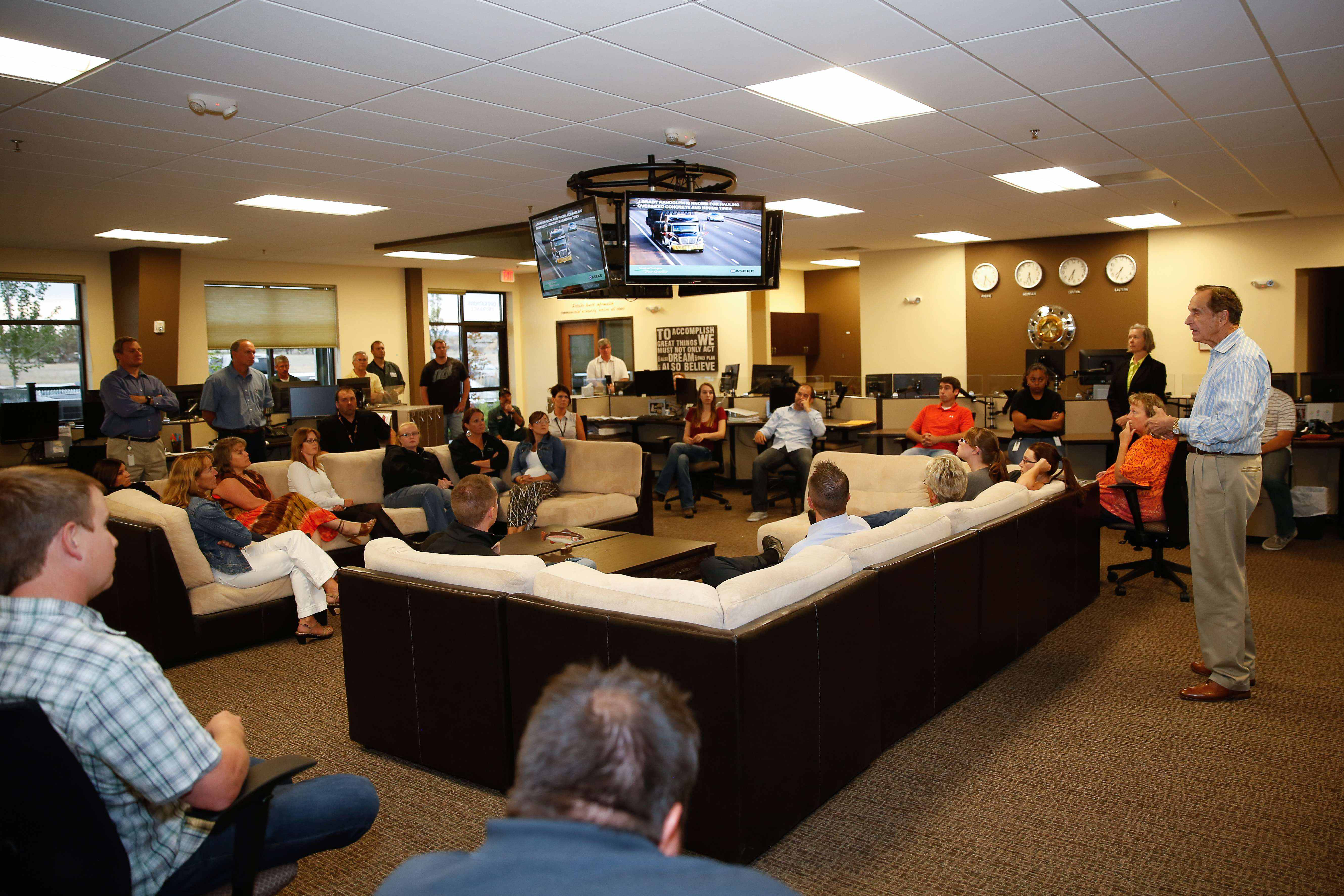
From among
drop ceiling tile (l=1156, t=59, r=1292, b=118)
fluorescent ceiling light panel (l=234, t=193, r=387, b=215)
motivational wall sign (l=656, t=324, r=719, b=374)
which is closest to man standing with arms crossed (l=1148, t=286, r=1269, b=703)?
drop ceiling tile (l=1156, t=59, r=1292, b=118)

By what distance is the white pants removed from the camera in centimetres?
471

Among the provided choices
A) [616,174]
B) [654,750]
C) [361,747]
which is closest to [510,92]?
[616,174]

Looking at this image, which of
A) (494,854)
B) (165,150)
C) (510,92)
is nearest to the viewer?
(494,854)

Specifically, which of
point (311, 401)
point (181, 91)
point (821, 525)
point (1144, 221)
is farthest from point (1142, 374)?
point (311, 401)

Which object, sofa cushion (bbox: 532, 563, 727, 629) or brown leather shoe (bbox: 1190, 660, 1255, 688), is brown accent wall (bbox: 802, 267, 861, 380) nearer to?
brown leather shoe (bbox: 1190, 660, 1255, 688)

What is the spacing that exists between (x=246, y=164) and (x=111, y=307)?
596cm

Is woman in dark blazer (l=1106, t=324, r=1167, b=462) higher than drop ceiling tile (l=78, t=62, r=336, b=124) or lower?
lower

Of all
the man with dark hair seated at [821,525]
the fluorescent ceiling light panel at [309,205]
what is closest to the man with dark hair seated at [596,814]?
the man with dark hair seated at [821,525]

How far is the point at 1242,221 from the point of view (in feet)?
32.7

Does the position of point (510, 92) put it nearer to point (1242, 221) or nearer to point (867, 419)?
point (867, 419)

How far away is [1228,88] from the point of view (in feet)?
15.3

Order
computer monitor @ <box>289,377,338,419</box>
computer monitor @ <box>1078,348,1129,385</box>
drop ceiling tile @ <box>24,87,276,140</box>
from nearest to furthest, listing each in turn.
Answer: drop ceiling tile @ <box>24,87,276,140</box>
computer monitor @ <box>1078,348,1129,385</box>
computer monitor @ <box>289,377,338,419</box>

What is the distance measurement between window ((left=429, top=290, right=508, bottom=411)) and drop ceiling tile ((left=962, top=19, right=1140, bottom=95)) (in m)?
10.6

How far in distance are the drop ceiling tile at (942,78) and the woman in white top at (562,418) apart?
14.0 ft
